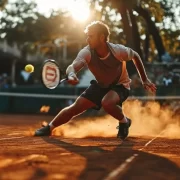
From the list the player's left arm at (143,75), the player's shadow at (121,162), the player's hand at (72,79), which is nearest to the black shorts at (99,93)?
the player's left arm at (143,75)

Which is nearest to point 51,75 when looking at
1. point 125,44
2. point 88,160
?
point 88,160

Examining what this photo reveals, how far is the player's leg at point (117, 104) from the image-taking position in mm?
6535

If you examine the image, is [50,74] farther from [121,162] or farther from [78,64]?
[121,162]

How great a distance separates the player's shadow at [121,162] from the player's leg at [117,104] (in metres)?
0.80

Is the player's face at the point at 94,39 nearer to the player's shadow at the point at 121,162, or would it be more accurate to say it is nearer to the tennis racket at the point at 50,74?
the tennis racket at the point at 50,74

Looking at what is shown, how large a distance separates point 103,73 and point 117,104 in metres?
0.48

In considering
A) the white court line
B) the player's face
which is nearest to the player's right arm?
the player's face

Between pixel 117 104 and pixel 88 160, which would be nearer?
pixel 88 160

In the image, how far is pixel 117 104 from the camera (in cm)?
669

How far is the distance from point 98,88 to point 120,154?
1.98 meters

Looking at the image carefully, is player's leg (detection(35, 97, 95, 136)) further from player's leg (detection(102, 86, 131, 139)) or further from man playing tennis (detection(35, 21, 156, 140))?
player's leg (detection(102, 86, 131, 139))

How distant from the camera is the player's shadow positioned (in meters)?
3.76

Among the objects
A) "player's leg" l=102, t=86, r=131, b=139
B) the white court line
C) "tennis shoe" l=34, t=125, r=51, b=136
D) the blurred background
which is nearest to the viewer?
the white court line

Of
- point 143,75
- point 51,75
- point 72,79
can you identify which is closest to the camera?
point 72,79
